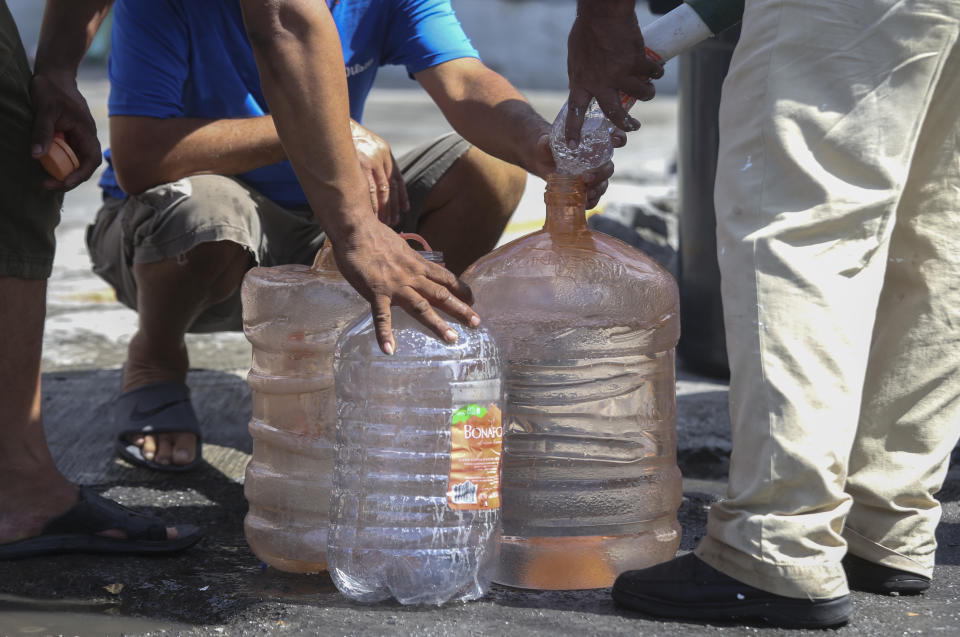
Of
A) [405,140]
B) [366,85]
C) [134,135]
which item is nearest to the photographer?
[134,135]

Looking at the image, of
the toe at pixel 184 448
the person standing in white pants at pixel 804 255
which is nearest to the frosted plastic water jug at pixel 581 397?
the person standing in white pants at pixel 804 255

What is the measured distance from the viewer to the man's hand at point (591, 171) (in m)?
2.49

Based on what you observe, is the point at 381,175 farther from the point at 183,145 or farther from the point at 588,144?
the point at 183,145

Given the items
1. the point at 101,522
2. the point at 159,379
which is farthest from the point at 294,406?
the point at 159,379

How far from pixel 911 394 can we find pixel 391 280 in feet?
3.28

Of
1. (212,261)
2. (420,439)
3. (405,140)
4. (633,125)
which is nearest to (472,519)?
(420,439)

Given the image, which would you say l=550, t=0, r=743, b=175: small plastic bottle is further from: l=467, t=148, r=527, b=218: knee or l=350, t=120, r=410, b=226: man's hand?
l=467, t=148, r=527, b=218: knee

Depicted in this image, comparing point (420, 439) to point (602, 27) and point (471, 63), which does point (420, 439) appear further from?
point (471, 63)

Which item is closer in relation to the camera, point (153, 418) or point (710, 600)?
point (710, 600)

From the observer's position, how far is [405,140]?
11.6 m

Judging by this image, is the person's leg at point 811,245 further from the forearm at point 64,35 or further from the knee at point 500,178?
the forearm at point 64,35

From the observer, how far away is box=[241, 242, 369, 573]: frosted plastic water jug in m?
2.38

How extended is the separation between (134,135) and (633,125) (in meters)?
1.40

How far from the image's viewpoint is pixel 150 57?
295 cm
